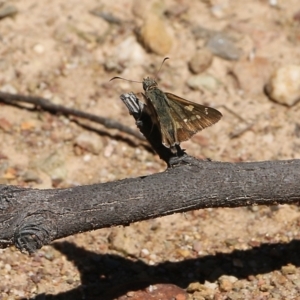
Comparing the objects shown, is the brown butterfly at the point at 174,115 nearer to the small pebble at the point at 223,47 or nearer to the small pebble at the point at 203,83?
the small pebble at the point at 203,83

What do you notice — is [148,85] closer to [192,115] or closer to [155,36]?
[192,115]

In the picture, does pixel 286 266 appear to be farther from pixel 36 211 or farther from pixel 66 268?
pixel 36 211

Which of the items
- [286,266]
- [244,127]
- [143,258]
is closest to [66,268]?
[143,258]

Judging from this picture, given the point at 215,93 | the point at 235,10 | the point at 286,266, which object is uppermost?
the point at 235,10

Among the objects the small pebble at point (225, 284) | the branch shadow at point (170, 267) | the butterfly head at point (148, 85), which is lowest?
the small pebble at point (225, 284)

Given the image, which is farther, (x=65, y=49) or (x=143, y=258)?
(x=65, y=49)

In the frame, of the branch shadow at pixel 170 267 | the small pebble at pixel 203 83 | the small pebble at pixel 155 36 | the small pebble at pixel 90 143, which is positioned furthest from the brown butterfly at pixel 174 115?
the small pebble at pixel 155 36

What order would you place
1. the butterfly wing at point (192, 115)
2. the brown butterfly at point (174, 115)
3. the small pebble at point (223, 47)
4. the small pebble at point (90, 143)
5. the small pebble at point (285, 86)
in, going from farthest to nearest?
the small pebble at point (223, 47), the small pebble at point (285, 86), the small pebble at point (90, 143), the butterfly wing at point (192, 115), the brown butterfly at point (174, 115)
